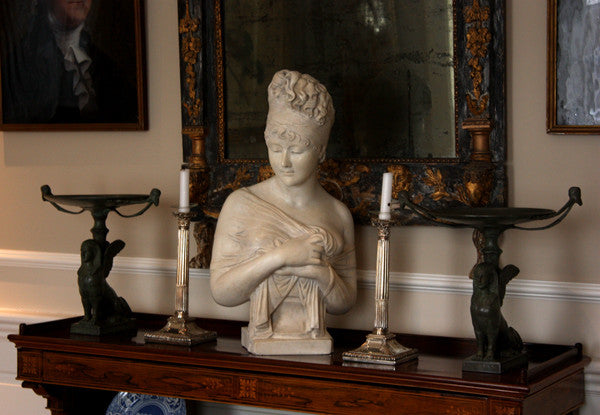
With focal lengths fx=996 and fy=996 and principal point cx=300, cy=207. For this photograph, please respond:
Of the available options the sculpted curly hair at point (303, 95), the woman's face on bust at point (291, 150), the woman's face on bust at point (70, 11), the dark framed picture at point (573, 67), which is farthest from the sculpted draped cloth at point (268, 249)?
the woman's face on bust at point (70, 11)

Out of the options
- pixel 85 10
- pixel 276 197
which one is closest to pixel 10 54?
pixel 85 10

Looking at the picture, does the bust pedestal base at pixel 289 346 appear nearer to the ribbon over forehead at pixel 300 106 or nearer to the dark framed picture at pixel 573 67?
the ribbon over forehead at pixel 300 106

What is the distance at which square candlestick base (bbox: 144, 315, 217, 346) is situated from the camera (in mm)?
4020

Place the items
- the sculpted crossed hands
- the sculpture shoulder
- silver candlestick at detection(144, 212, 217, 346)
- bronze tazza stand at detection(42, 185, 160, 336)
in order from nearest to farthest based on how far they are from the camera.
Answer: the sculpted crossed hands
the sculpture shoulder
silver candlestick at detection(144, 212, 217, 346)
bronze tazza stand at detection(42, 185, 160, 336)

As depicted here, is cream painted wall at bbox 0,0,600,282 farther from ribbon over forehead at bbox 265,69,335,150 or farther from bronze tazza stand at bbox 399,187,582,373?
ribbon over forehead at bbox 265,69,335,150

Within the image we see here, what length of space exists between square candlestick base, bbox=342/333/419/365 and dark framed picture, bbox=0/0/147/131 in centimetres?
177

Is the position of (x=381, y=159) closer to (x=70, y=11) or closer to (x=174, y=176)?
(x=174, y=176)

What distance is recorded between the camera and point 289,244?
12.4 feet

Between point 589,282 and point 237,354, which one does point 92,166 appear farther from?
point 589,282

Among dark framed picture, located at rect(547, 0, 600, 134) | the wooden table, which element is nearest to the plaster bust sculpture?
the wooden table

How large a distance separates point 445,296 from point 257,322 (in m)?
0.88

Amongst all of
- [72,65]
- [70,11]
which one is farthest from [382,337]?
[70,11]

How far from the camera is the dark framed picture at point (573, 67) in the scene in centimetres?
382

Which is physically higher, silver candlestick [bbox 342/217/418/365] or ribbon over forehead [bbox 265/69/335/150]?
ribbon over forehead [bbox 265/69/335/150]
